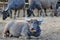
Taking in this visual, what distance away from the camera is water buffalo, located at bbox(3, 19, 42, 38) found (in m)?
7.03

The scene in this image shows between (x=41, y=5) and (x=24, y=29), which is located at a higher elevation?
(x=24, y=29)

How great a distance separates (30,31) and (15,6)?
6.76m

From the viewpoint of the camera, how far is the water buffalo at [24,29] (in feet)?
23.1

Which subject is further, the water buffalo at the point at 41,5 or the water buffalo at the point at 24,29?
the water buffalo at the point at 41,5

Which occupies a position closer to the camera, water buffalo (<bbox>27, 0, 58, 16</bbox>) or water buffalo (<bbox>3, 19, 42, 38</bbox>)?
water buffalo (<bbox>3, 19, 42, 38</bbox>)

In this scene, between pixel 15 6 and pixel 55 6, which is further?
pixel 55 6

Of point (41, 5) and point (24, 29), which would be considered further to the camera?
point (41, 5)

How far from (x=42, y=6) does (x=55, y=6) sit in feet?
3.67

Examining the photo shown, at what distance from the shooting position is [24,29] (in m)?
7.39

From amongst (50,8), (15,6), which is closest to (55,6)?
(50,8)

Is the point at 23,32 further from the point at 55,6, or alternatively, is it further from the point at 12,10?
the point at 55,6

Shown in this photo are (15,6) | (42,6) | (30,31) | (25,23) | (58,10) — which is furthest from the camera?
(58,10)

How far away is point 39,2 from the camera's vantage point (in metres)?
14.4

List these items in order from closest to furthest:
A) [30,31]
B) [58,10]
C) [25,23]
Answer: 1. [30,31]
2. [25,23]
3. [58,10]
